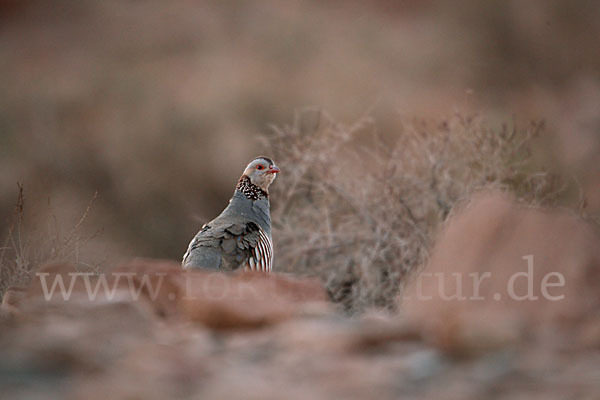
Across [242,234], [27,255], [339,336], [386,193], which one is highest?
[386,193]

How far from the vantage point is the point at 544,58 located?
67.4ft

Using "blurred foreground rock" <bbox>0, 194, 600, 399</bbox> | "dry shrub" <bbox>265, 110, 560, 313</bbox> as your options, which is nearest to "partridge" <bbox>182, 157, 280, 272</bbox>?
"dry shrub" <bbox>265, 110, 560, 313</bbox>

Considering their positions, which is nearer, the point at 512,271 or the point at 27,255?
the point at 512,271

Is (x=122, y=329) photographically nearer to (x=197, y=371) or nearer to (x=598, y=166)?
(x=197, y=371)

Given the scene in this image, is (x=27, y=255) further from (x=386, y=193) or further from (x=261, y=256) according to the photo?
(x=386, y=193)

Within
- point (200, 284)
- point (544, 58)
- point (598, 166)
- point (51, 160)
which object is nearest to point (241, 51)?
point (51, 160)

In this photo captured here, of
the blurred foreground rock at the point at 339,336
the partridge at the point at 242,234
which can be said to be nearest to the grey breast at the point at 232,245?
the partridge at the point at 242,234

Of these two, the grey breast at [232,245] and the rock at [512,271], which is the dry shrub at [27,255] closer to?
the grey breast at [232,245]

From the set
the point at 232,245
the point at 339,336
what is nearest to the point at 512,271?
the point at 339,336

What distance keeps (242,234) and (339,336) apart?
12.9 ft

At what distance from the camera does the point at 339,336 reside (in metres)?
3.03

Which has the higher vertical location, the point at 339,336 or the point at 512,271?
the point at 512,271

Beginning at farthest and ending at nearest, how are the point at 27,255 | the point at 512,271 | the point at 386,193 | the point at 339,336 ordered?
the point at 386,193, the point at 27,255, the point at 512,271, the point at 339,336

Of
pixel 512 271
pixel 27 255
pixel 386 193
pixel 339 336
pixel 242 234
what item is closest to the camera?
pixel 339 336
